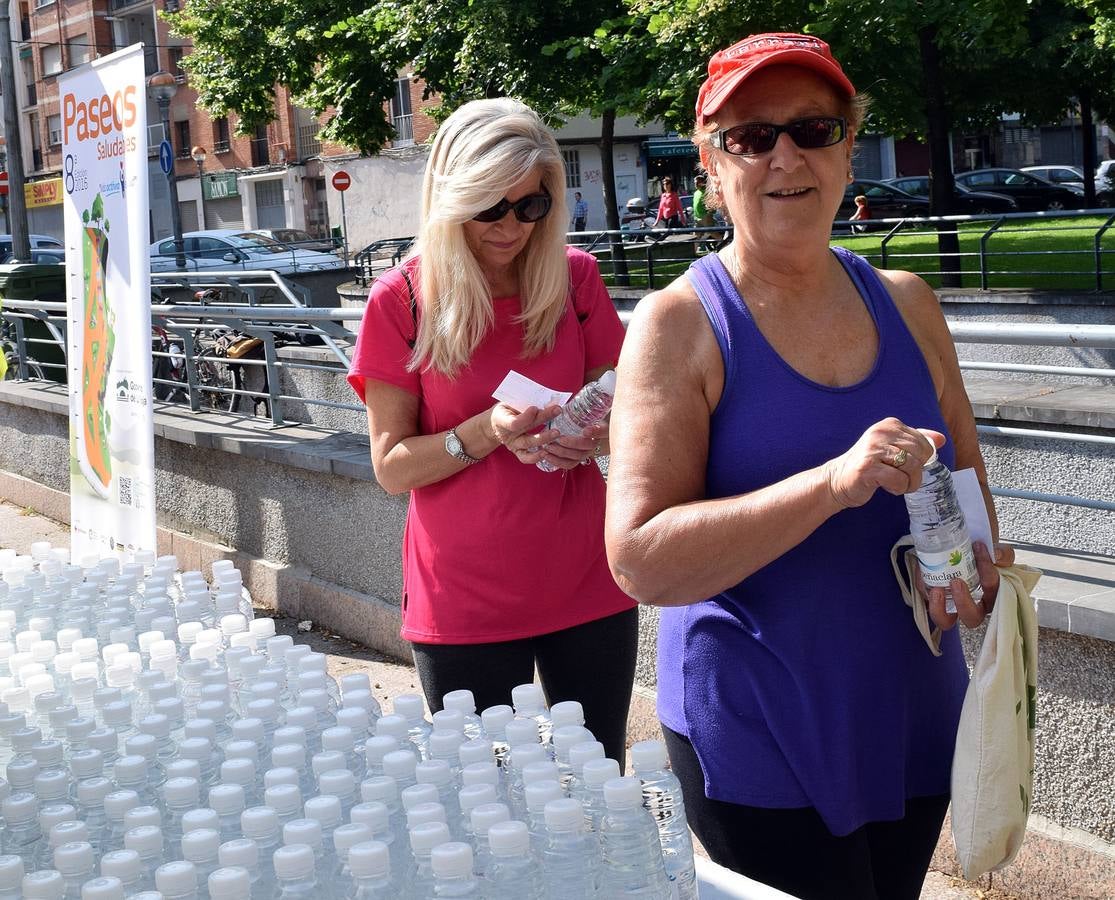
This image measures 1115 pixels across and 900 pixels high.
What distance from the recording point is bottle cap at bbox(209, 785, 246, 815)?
5.93ft

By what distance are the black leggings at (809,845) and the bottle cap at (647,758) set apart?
358 mm

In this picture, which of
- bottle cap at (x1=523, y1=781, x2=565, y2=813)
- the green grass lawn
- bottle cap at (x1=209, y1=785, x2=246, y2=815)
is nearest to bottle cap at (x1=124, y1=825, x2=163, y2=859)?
bottle cap at (x1=209, y1=785, x2=246, y2=815)

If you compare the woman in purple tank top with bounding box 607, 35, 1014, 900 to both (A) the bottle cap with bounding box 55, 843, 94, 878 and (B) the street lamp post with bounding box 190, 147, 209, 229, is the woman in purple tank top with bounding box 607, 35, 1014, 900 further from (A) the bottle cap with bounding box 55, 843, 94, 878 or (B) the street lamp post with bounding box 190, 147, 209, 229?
(B) the street lamp post with bounding box 190, 147, 209, 229

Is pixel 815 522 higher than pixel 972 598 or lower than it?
higher

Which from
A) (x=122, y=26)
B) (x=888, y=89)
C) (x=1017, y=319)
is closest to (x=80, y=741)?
(x=1017, y=319)

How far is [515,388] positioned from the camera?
292 cm

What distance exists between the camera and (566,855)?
1.67 meters

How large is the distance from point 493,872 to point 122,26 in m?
60.9

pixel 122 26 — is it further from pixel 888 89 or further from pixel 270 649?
pixel 270 649

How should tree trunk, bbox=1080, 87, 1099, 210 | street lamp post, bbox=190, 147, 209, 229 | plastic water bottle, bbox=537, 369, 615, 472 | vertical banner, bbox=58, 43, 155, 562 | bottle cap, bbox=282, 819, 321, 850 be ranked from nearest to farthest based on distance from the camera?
bottle cap, bbox=282, 819, 321, 850
plastic water bottle, bbox=537, 369, 615, 472
vertical banner, bbox=58, 43, 155, 562
tree trunk, bbox=1080, 87, 1099, 210
street lamp post, bbox=190, 147, 209, 229

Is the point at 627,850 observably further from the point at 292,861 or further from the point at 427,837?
the point at 292,861

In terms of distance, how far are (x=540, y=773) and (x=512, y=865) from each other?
0.17 metres

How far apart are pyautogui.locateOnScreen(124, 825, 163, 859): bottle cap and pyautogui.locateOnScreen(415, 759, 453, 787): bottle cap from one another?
34 cm

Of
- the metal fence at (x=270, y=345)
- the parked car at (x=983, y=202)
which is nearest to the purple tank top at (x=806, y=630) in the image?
the metal fence at (x=270, y=345)
